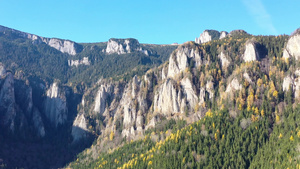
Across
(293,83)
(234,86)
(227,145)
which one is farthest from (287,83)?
(227,145)

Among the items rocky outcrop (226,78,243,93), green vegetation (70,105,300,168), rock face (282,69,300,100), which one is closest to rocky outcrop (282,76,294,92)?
rock face (282,69,300,100)

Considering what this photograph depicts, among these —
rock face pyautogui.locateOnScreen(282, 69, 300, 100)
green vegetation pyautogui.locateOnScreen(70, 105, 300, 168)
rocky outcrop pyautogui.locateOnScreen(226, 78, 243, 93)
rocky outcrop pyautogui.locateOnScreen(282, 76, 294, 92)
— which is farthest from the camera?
rocky outcrop pyautogui.locateOnScreen(226, 78, 243, 93)

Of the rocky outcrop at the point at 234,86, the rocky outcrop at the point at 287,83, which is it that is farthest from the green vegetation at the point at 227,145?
the rocky outcrop at the point at 234,86

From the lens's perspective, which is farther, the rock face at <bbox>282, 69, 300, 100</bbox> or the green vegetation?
the rock face at <bbox>282, 69, 300, 100</bbox>

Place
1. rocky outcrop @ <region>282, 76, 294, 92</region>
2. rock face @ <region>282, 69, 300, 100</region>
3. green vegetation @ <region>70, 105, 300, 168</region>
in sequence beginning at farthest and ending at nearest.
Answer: rocky outcrop @ <region>282, 76, 294, 92</region>
rock face @ <region>282, 69, 300, 100</region>
green vegetation @ <region>70, 105, 300, 168</region>

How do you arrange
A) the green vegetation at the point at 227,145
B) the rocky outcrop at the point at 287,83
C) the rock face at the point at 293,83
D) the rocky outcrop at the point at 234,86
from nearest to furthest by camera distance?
the green vegetation at the point at 227,145
the rock face at the point at 293,83
the rocky outcrop at the point at 287,83
the rocky outcrop at the point at 234,86

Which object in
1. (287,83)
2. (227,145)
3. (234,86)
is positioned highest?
(287,83)

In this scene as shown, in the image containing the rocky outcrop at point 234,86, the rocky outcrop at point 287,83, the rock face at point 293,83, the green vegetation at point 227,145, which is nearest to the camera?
the green vegetation at point 227,145

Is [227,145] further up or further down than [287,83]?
further down

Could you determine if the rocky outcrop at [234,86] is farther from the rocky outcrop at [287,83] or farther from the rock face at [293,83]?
the rock face at [293,83]

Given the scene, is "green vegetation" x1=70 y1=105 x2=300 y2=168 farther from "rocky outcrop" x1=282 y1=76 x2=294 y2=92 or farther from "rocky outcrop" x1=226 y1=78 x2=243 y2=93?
"rocky outcrop" x1=226 y1=78 x2=243 y2=93

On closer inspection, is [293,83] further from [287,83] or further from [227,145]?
[227,145]

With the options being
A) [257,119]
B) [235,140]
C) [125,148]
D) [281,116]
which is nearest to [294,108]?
[281,116]

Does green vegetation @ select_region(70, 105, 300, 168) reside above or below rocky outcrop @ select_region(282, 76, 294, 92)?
below
